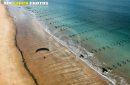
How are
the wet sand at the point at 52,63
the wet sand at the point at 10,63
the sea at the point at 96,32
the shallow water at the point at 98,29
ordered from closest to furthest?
the wet sand at the point at 10,63 < the wet sand at the point at 52,63 < the sea at the point at 96,32 < the shallow water at the point at 98,29

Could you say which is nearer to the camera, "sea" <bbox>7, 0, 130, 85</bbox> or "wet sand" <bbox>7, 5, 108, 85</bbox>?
"wet sand" <bbox>7, 5, 108, 85</bbox>

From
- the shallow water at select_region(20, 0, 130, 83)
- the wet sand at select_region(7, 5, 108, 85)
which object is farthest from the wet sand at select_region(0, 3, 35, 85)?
the shallow water at select_region(20, 0, 130, 83)

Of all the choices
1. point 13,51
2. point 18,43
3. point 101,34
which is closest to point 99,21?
point 101,34

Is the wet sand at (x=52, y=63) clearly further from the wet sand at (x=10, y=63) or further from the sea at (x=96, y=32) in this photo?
the sea at (x=96, y=32)

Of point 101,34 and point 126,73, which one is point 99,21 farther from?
point 126,73

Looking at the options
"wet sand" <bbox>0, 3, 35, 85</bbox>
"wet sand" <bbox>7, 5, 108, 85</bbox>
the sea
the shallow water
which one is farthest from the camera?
the shallow water

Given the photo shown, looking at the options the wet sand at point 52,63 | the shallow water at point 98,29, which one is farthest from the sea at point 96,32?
the wet sand at point 52,63

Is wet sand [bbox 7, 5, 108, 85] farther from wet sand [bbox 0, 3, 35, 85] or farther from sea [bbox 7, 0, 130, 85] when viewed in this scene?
sea [bbox 7, 0, 130, 85]

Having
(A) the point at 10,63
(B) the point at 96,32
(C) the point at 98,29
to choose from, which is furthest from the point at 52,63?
(C) the point at 98,29

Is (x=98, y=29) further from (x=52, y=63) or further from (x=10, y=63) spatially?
(x=10, y=63)
